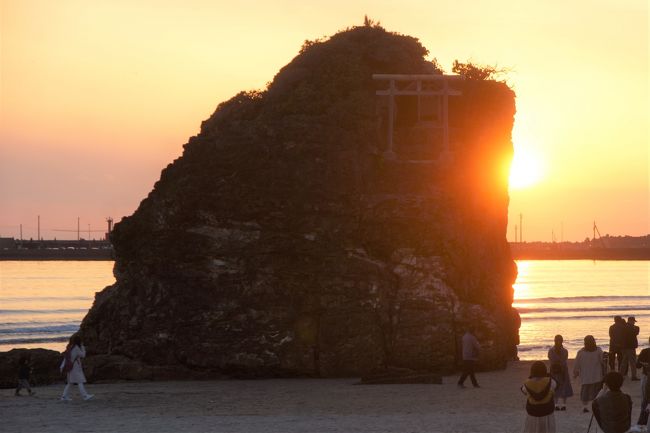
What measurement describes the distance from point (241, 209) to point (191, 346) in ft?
15.3

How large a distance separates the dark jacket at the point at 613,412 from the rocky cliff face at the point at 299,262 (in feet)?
58.7

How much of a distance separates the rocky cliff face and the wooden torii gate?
0.86 m

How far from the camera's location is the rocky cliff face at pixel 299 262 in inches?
1260

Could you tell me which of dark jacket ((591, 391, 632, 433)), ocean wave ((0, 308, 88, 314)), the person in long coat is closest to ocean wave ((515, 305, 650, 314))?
ocean wave ((0, 308, 88, 314))

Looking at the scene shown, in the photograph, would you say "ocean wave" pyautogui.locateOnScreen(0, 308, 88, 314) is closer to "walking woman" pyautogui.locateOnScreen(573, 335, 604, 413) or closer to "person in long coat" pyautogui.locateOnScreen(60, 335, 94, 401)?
"person in long coat" pyautogui.locateOnScreen(60, 335, 94, 401)

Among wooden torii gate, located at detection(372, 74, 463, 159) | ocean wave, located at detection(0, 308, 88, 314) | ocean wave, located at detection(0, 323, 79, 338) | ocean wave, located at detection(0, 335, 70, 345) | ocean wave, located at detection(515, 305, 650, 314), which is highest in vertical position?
wooden torii gate, located at detection(372, 74, 463, 159)

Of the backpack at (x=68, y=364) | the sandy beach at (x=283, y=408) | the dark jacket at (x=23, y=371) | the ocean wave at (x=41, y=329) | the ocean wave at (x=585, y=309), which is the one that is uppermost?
the backpack at (x=68, y=364)

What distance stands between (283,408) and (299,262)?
7864 millimetres

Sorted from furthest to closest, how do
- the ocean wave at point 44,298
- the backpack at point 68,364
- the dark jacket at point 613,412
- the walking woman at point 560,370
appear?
1. the ocean wave at point 44,298
2. the backpack at point 68,364
3. the walking woman at point 560,370
4. the dark jacket at point 613,412

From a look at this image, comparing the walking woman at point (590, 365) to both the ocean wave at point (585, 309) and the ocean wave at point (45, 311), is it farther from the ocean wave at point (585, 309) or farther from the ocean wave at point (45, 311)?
the ocean wave at point (45, 311)

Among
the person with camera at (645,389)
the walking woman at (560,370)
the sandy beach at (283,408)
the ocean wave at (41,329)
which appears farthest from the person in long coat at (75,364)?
the ocean wave at (41,329)

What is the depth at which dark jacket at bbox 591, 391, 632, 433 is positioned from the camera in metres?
14.2

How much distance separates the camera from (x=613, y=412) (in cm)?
1420

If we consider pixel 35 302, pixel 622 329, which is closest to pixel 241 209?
pixel 622 329
